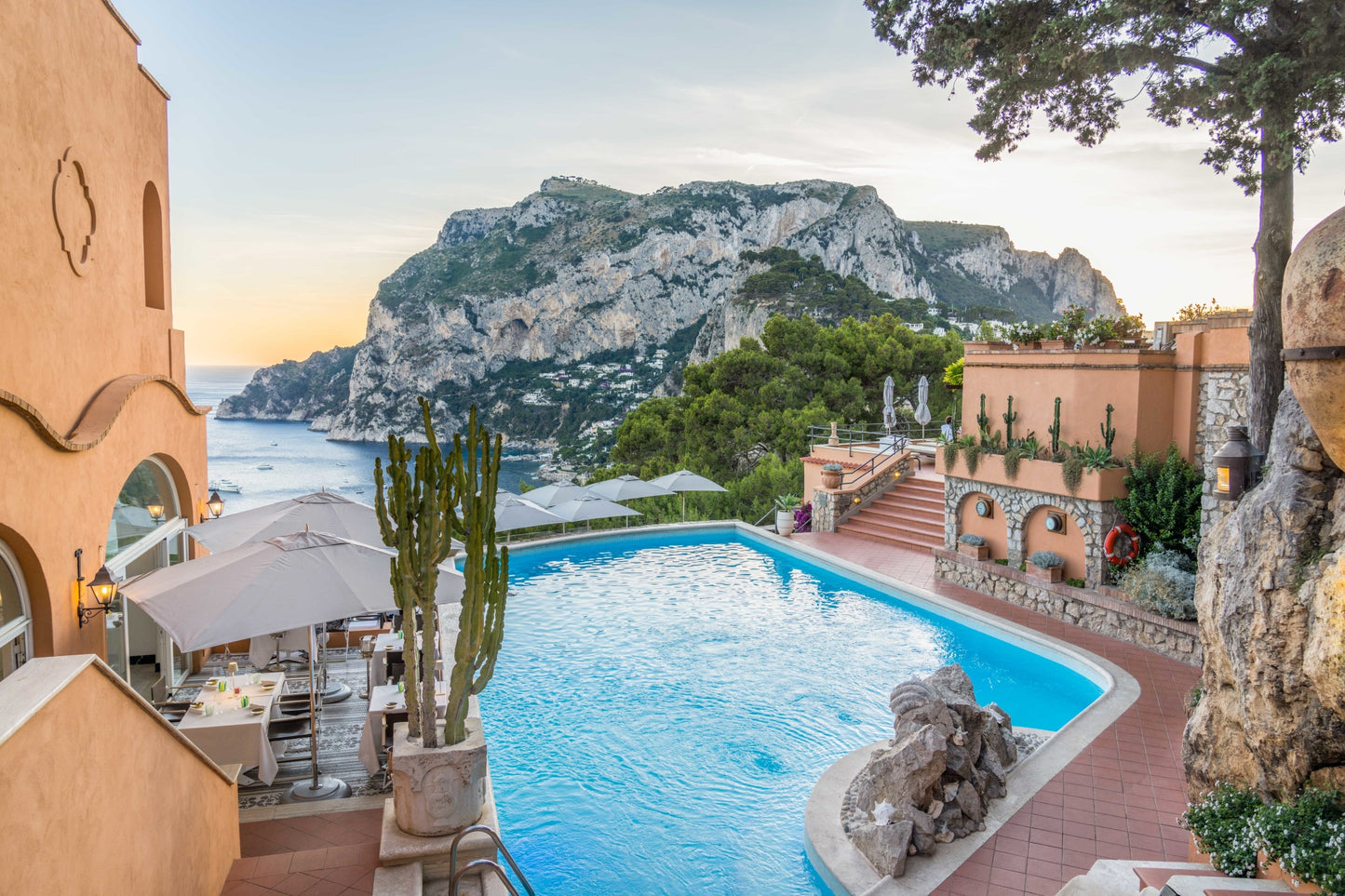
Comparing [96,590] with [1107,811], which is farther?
[1107,811]

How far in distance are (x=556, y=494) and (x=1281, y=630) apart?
14121 millimetres

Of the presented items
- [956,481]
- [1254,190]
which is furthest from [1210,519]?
[956,481]

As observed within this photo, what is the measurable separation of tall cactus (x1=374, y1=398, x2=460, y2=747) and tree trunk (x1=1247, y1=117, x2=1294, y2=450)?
9.80 m

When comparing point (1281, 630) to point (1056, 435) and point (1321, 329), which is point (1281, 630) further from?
point (1056, 435)

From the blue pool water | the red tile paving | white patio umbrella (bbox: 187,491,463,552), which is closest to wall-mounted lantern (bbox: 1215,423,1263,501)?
the blue pool water

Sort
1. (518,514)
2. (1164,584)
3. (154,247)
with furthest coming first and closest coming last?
(518,514) < (1164,584) < (154,247)

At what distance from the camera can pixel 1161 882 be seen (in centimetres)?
507

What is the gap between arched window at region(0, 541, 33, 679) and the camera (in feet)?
19.1

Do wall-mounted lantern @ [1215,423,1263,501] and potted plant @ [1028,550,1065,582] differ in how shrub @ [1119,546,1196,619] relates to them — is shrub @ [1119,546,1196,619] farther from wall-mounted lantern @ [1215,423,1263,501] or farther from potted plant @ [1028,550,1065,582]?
wall-mounted lantern @ [1215,423,1263,501]

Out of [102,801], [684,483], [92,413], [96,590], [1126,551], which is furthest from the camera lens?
[684,483]

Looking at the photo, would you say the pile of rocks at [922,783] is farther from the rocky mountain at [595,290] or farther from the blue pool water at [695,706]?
the rocky mountain at [595,290]

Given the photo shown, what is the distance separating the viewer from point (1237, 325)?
1134cm

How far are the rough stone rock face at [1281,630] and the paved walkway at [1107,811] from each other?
70 centimetres

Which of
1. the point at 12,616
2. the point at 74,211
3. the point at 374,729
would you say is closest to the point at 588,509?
the point at 374,729
